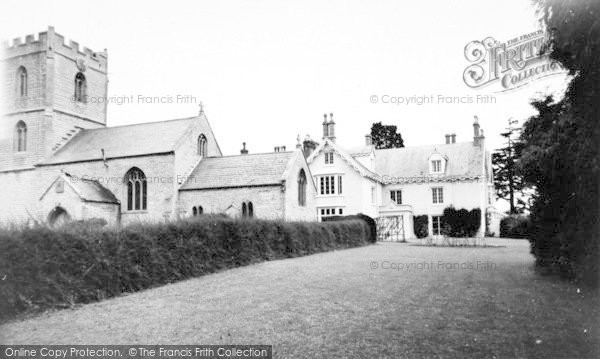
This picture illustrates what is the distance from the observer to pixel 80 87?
143 feet

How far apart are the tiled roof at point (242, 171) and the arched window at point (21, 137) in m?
16.2

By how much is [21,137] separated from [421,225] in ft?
124

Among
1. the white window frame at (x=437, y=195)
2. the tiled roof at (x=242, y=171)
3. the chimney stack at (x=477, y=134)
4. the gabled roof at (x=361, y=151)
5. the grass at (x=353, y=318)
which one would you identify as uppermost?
the chimney stack at (x=477, y=134)

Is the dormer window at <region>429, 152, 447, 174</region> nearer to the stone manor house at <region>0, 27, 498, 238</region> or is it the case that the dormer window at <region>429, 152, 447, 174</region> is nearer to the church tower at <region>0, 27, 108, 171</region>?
the stone manor house at <region>0, 27, 498, 238</region>

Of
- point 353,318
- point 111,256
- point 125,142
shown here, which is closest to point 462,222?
point 125,142

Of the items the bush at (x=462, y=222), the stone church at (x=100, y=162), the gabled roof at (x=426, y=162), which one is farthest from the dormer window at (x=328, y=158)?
the bush at (x=462, y=222)

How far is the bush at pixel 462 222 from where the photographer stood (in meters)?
45.9

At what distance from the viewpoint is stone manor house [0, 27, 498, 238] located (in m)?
33.0

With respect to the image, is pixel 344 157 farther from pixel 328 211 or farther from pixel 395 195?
pixel 395 195

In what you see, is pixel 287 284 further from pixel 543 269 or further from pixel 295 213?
pixel 295 213

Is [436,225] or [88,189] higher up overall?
[88,189]

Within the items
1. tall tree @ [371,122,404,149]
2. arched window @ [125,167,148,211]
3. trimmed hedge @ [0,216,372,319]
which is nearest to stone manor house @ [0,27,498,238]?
arched window @ [125,167,148,211]

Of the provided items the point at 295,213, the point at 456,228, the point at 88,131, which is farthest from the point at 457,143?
the point at 88,131

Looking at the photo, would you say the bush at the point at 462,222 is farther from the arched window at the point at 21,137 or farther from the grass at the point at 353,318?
the arched window at the point at 21,137
